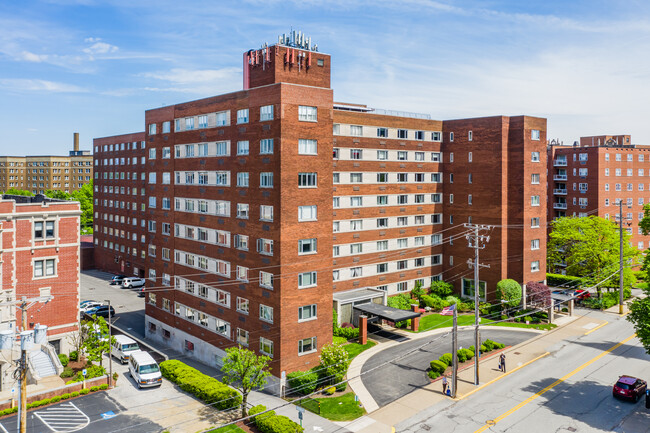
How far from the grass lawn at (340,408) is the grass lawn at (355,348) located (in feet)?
30.8

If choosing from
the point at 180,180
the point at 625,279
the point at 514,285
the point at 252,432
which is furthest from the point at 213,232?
the point at 625,279

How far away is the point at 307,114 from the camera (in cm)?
4312

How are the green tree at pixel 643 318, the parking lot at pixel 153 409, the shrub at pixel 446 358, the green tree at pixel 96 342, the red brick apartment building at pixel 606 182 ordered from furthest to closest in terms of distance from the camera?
the red brick apartment building at pixel 606 182
the shrub at pixel 446 358
the green tree at pixel 96 342
the green tree at pixel 643 318
the parking lot at pixel 153 409

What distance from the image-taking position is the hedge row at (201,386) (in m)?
38.9

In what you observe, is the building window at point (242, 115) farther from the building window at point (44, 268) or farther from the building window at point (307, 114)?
the building window at point (44, 268)

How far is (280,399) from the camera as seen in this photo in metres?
40.5

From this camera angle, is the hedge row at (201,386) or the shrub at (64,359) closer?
the hedge row at (201,386)

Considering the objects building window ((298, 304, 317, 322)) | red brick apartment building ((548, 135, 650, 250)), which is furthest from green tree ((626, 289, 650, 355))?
red brick apartment building ((548, 135, 650, 250))

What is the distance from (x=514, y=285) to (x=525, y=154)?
17.2 m

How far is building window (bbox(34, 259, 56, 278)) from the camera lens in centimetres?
4872

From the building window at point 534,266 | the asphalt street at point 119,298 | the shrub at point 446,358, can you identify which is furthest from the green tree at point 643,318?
the asphalt street at point 119,298

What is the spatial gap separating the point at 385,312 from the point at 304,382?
1599cm

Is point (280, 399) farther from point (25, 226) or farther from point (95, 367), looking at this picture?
point (25, 226)

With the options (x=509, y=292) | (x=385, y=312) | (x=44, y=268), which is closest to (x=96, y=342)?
(x=44, y=268)
